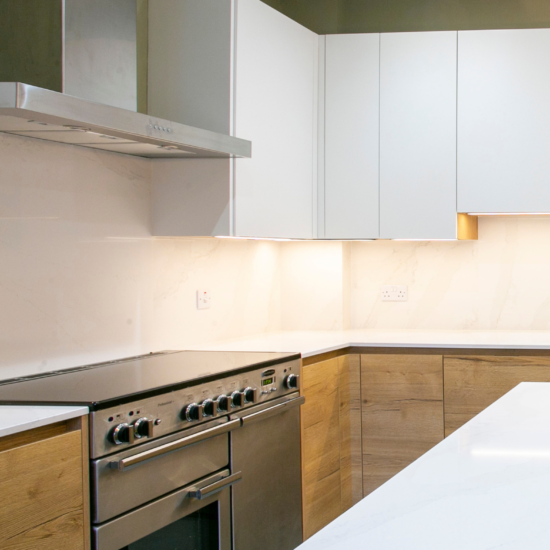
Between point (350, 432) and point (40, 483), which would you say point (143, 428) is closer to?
point (40, 483)

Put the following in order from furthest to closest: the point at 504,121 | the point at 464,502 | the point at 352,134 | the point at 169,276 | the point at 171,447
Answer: the point at 352,134
the point at 504,121
the point at 169,276
the point at 171,447
the point at 464,502

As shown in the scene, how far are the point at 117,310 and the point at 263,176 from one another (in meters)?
0.84

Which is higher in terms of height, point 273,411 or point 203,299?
point 203,299

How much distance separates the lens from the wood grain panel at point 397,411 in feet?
11.1

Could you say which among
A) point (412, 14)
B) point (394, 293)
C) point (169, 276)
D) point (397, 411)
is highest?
point (412, 14)

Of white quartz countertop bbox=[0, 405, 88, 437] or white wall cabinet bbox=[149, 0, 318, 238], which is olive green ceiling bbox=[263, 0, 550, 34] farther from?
white quartz countertop bbox=[0, 405, 88, 437]

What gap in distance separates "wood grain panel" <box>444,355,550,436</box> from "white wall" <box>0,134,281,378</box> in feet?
3.49

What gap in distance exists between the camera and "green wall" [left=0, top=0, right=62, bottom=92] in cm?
228

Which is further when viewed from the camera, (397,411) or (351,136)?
(351,136)

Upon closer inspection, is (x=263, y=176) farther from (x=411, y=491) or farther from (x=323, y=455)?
(x=411, y=491)

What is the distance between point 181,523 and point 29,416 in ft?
2.17

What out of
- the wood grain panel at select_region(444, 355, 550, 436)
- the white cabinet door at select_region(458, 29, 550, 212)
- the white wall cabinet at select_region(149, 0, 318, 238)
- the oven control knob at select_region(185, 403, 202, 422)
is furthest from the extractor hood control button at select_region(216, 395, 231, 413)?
the white cabinet door at select_region(458, 29, 550, 212)

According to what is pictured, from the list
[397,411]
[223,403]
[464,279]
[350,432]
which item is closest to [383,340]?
[397,411]

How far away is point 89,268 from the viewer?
2705 millimetres
